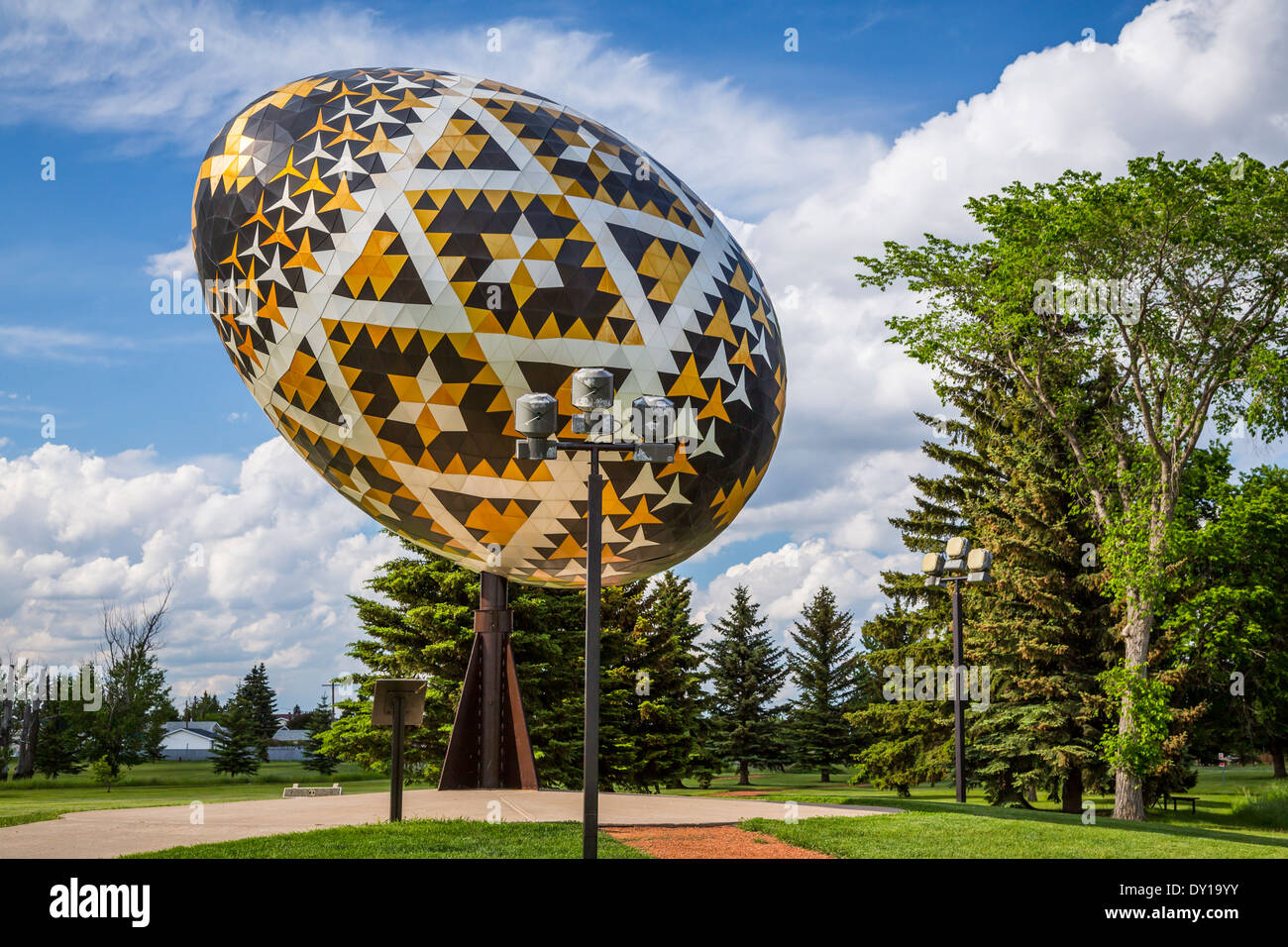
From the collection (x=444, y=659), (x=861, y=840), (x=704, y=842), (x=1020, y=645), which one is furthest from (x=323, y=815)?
(x=1020, y=645)

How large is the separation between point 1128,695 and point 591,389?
22.4 metres

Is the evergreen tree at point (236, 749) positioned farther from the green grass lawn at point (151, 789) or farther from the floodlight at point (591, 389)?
the floodlight at point (591, 389)

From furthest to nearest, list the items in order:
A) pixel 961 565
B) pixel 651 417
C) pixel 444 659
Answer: pixel 444 659, pixel 961 565, pixel 651 417

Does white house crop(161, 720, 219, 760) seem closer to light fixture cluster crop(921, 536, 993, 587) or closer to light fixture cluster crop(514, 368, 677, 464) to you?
light fixture cluster crop(921, 536, 993, 587)

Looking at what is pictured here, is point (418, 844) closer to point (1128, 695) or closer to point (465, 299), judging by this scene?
point (465, 299)

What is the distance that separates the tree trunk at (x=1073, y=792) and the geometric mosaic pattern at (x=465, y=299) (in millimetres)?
23352

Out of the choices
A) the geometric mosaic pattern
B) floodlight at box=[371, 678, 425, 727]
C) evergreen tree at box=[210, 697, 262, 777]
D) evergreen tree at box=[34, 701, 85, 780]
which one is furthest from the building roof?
floodlight at box=[371, 678, 425, 727]

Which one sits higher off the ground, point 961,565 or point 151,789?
point 961,565

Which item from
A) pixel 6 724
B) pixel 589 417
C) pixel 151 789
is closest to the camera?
pixel 589 417

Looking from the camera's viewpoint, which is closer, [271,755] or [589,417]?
[589,417]

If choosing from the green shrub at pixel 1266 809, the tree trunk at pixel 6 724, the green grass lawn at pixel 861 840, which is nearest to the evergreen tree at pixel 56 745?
the tree trunk at pixel 6 724

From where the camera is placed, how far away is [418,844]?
12641mm

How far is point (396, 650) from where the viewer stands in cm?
3572

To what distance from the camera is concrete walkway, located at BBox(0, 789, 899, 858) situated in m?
13.1
